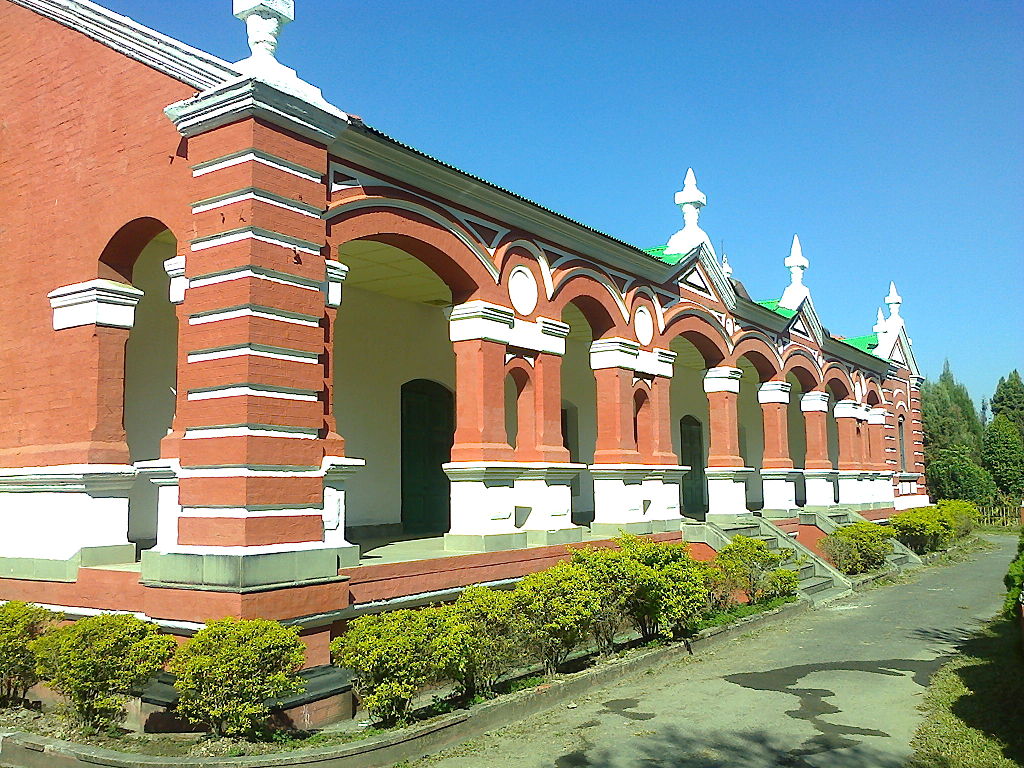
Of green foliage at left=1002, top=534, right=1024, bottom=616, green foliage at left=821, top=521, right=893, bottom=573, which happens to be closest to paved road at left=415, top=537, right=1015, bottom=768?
green foliage at left=1002, top=534, right=1024, bottom=616

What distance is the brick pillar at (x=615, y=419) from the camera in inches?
548

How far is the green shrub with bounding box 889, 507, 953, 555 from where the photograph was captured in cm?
2175

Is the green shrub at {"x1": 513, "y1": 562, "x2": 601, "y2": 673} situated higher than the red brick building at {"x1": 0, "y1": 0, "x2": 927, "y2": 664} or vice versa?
the red brick building at {"x1": 0, "y1": 0, "x2": 927, "y2": 664}

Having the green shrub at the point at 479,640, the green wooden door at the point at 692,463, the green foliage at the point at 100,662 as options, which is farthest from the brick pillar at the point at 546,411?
the green wooden door at the point at 692,463

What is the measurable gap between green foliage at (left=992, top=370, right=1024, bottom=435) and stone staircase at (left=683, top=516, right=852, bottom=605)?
39.7 m

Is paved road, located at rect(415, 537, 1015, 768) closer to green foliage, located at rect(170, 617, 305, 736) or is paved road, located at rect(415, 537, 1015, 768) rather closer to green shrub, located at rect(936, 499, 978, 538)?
green foliage, located at rect(170, 617, 305, 736)

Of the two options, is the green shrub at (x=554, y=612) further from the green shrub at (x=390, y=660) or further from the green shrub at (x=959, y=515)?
the green shrub at (x=959, y=515)

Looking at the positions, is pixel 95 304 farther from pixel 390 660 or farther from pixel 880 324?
pixel 880 324

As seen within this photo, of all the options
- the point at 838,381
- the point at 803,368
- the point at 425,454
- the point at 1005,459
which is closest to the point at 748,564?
the point at 425,454

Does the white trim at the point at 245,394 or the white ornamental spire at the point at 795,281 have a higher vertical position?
the white ornamental spire at the point at 795,281

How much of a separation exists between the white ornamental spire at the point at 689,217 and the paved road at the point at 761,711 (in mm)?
7079

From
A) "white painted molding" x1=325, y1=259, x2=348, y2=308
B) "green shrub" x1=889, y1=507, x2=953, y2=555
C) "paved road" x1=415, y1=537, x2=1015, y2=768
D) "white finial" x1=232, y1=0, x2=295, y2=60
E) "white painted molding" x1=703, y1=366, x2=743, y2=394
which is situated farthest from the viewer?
"green shrub" x1=889, y1=507, x2=953, y2=555

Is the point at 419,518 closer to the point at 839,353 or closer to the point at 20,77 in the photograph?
the point at 20,77

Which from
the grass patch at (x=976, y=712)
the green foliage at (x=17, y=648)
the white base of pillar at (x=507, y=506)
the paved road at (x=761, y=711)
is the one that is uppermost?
the white base of pillar at (x=507, y=506)
